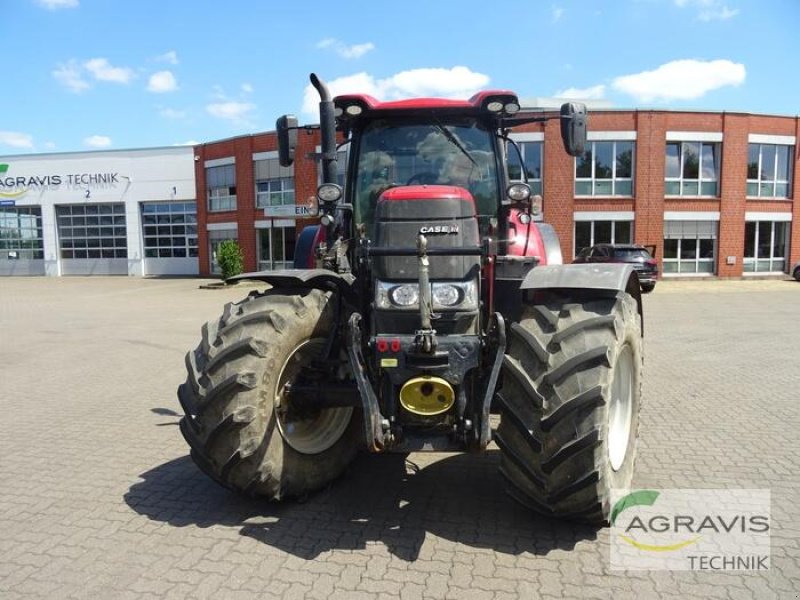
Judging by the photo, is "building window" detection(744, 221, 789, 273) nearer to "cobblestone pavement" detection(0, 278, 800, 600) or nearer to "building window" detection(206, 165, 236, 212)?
"cobblestone pavement" detection(0, 278, 800, 600)

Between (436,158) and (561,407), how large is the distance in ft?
8.03

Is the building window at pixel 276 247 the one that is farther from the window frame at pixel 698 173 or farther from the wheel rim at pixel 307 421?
the wheel rim at pixel 307 421

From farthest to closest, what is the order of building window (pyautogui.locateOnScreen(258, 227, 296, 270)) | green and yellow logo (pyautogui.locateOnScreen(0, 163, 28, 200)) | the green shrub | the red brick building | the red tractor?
1. green and yellow logo (pyautogui.locateOnScreen(0, 163, 28, 200))
2. building window (pyautogui.locateOnScreen(258, 227, 296, 270))
3. the green shrub
4. the red brick building
5. the red tractor

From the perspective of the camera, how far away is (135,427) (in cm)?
586

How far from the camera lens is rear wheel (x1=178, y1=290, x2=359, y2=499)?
11.1 feet

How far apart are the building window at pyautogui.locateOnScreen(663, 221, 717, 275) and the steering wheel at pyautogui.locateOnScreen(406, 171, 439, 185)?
24.8 meters

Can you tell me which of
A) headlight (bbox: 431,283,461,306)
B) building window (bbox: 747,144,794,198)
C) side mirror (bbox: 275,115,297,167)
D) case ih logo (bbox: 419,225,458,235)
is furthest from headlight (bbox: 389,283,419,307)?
building window (bbox: 747,144,794,198)

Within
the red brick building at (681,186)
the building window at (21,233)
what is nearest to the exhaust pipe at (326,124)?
the red brick building at (681,186)

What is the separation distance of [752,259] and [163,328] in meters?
25.6

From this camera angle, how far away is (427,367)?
126 inches

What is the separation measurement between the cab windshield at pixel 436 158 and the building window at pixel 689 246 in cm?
2449

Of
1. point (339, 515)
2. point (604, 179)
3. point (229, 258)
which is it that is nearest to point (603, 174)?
point (604, 179)

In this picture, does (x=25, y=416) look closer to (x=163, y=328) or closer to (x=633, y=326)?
(x=633, y=326)

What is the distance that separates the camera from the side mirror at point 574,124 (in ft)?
15.2
